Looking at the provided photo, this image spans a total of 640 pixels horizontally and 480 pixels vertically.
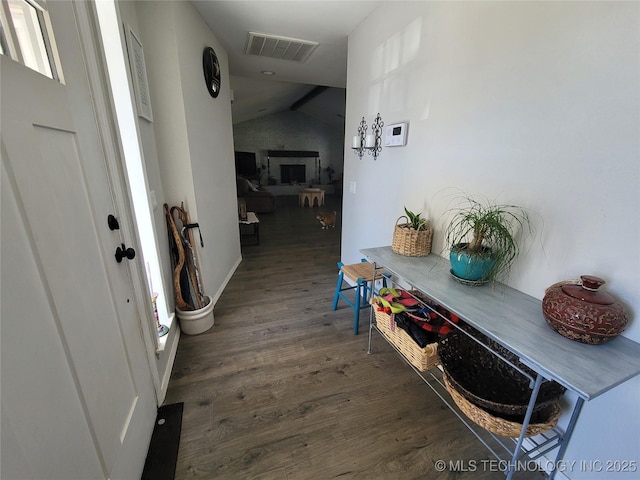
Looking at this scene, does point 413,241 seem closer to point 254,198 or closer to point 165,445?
point 165,445

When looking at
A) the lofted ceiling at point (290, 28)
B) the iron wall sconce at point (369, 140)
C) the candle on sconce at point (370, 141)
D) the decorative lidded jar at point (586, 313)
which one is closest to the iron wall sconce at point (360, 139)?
the iron wall sconce at point (369, 140)

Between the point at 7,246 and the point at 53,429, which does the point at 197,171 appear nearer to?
the point at 7,246

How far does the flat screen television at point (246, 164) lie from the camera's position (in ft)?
29.6

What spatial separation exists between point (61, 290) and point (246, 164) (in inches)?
356

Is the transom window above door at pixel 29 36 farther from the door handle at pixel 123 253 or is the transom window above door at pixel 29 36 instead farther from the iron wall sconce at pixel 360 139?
the iron wall sconce at pixel 360 139

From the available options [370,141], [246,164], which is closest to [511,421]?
[370,141]

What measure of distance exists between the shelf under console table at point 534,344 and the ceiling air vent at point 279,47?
8.10ft

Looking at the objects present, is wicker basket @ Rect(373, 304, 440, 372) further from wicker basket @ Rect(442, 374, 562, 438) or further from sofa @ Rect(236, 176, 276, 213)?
sofa @ Rect(236, 176, 276, 213)

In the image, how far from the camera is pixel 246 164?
9188 mm

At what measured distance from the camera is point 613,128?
904 mm

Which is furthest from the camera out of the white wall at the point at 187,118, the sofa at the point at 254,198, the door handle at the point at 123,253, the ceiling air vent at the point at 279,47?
the sofa at the point at 254,198

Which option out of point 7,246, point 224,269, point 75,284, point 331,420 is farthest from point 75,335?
point 224,269

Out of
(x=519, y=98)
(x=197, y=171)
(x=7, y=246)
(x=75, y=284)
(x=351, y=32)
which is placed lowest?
(x=75, y=284)

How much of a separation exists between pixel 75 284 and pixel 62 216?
21 cm
